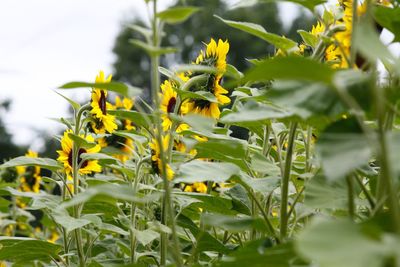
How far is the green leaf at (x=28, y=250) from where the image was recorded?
3.80 ft

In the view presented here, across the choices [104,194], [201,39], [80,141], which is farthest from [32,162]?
[201,39]

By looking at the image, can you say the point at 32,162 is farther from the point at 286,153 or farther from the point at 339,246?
the point at 339,246

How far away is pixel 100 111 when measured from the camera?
1.37 metres

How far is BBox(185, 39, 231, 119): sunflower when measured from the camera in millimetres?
1307

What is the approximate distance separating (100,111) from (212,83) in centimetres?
23

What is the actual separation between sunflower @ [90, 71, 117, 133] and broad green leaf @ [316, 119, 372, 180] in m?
0.77

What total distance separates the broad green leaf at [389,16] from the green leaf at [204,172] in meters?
0.25

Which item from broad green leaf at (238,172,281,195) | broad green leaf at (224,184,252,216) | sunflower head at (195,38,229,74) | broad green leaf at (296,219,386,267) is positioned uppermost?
sunflower head at (195,38,229,74)

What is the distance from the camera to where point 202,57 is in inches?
52.6

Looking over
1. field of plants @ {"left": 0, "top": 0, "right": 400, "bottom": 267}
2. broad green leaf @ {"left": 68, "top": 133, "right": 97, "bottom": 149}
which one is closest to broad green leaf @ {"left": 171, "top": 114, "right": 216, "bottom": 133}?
field of plants @ {"left": 0, "top": 0, "right": 400, "bottom": 267}

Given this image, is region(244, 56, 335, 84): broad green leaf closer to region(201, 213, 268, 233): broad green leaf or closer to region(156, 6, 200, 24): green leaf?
region(156, 6, 200, 24): green leaf

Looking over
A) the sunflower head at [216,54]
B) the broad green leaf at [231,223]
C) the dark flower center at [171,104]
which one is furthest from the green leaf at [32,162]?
the broad green leaf at [231,223]

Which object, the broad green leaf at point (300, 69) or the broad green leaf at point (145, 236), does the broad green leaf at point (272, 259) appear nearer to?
the broad green leaf at point (300, 69)

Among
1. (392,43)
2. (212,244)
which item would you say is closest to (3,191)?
(212,244)
